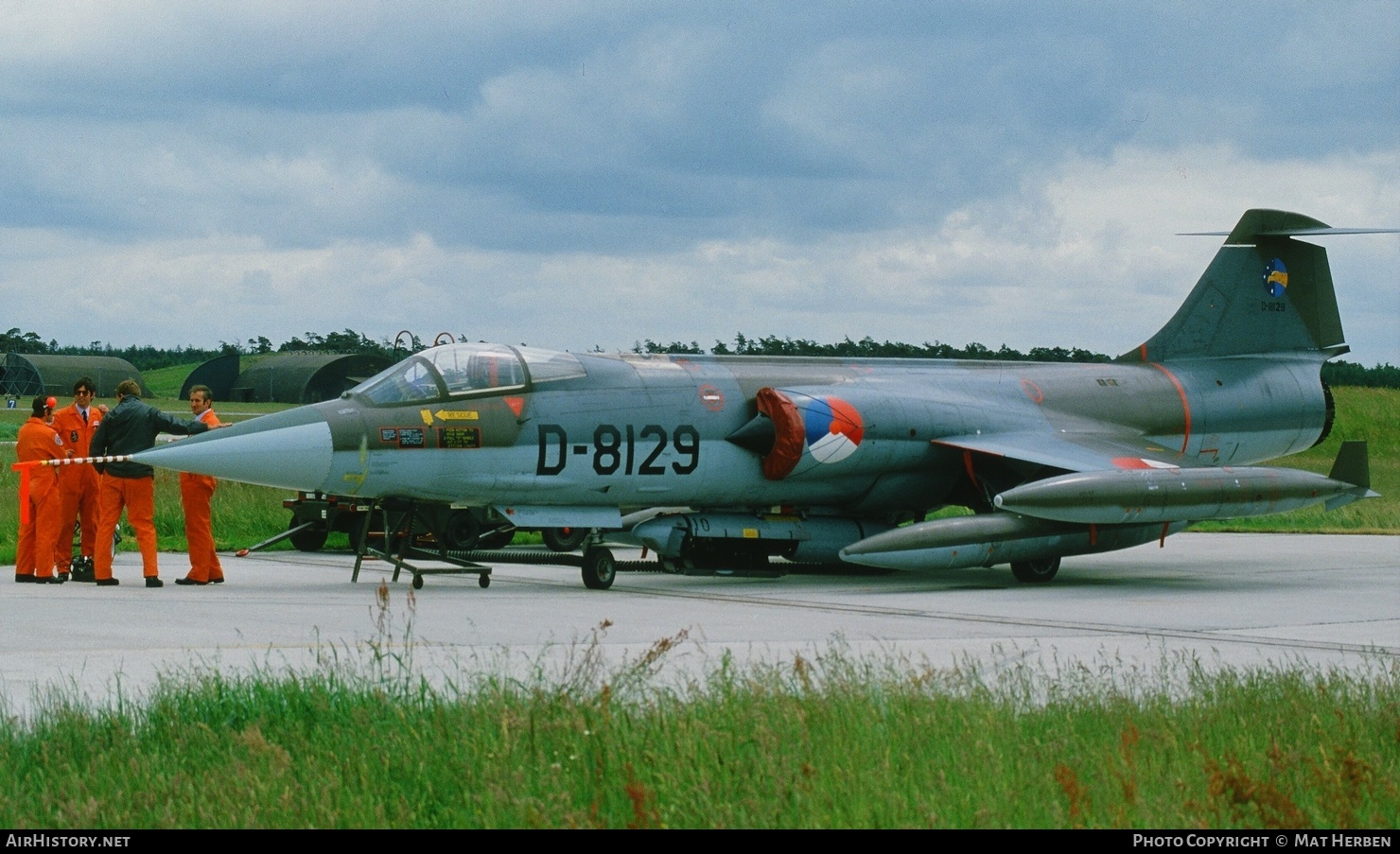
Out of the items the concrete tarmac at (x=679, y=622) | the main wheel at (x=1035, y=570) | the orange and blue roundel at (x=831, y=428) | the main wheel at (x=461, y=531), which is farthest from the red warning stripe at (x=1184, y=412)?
the main wheel at (x=461, y=531)

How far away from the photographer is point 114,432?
47.4 ft

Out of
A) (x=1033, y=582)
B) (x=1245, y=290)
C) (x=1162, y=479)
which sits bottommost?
(x=1033, y=582)

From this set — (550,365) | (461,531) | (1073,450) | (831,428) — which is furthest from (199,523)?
(1073,450)

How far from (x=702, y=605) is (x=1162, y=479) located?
4.95 meters

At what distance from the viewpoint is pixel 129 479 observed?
47.3 feet

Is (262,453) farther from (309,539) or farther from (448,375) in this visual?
(309,539)

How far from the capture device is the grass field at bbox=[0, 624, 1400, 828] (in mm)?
5055

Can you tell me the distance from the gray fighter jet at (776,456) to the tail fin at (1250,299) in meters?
1.15

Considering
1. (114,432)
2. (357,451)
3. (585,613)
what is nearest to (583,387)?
(357,451)

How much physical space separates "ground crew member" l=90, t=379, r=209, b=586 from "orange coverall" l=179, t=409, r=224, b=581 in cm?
33

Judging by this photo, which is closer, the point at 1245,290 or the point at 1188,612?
the point at 1188,612

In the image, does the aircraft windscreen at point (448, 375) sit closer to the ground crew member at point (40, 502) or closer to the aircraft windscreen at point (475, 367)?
the aircraft windscreen at point (475, 367)

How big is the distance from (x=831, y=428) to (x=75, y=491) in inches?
291

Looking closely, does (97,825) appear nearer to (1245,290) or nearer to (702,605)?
(702,605)
